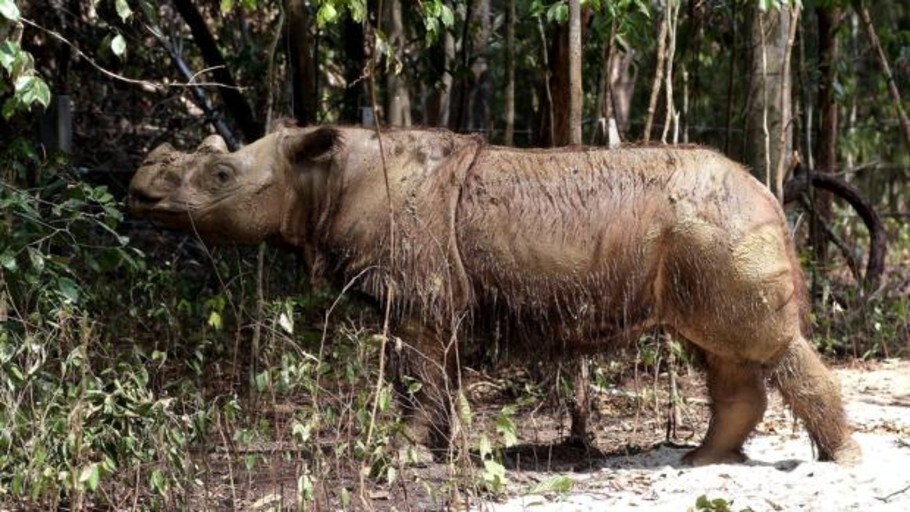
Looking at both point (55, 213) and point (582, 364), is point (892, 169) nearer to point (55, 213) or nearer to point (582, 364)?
point (582, 364)

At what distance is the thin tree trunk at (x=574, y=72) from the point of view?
24.6 ft

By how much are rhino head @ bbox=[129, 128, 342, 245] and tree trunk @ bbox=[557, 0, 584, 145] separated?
4.75ft

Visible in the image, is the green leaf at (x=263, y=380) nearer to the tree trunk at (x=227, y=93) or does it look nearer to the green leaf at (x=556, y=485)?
the green leaf at (x=556, y=485)

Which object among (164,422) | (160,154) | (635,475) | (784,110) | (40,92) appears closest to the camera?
(40,92)

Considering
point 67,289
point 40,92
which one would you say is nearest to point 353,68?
point 67,289

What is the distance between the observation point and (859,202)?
10.6 metres

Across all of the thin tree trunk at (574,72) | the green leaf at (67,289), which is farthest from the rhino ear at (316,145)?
the thin tree trunk at (574,72)

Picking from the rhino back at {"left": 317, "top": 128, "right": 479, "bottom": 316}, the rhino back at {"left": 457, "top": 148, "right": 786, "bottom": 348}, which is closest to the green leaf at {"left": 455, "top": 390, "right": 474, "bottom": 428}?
the rhino back at {"left": 317, "top": 128, "right": 479, "bottom": 316}

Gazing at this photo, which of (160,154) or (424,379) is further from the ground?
(160,154)

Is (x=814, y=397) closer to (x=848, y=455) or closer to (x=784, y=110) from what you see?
(x=848, y=455)

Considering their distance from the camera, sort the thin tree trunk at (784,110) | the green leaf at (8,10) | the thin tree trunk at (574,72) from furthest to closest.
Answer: the thin tree trunk at (784,110)
the thin tree trunk at (574,72)
the green leaf at (8,10)

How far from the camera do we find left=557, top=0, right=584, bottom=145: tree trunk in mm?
7492

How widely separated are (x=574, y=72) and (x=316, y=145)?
156cm

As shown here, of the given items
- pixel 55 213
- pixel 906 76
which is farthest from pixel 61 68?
pixel 906 76
